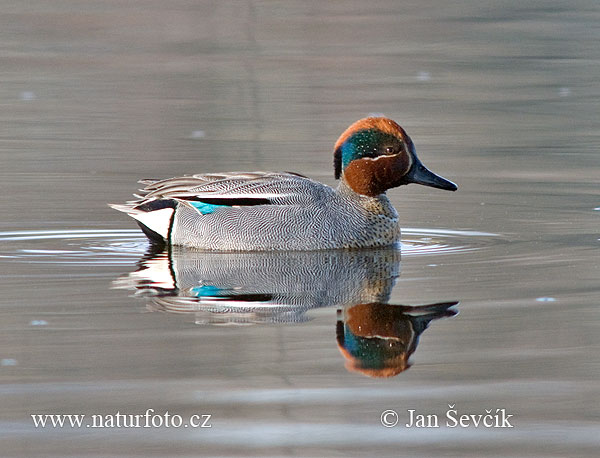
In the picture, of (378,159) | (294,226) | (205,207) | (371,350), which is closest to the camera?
(371,350)

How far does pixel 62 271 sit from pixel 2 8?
58.7 feet

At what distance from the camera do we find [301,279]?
7.68 metres

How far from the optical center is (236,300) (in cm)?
702

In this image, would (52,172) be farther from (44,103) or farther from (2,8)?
(2,8)

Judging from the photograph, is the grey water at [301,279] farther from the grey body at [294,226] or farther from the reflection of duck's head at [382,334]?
the grey body at [294,226]

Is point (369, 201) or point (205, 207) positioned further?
point (369, 201)

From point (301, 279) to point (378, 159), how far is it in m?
1.74

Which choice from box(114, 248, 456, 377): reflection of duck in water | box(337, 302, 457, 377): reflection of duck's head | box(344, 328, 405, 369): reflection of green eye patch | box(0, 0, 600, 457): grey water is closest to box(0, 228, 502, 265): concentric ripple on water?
box(0, 0, 600, 457): grey water

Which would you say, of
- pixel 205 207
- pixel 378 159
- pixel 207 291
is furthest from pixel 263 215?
pixel 207 291

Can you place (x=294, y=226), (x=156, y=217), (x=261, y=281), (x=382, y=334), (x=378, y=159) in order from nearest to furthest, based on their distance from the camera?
(x=382, y=334)
(x=261, y=281)
(x=294, y=226)
(x=156, y=217)
(x=378, y=159)

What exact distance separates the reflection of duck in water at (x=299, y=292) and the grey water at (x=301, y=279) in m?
0.02

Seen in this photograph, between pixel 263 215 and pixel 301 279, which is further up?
pixel 263 215

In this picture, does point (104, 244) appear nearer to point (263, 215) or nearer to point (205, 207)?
point (205, 207)

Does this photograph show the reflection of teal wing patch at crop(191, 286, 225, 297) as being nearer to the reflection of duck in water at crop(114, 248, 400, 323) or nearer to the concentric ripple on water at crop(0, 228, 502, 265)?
the reflection of duck in water at crop(114, 248, 400, 323)
